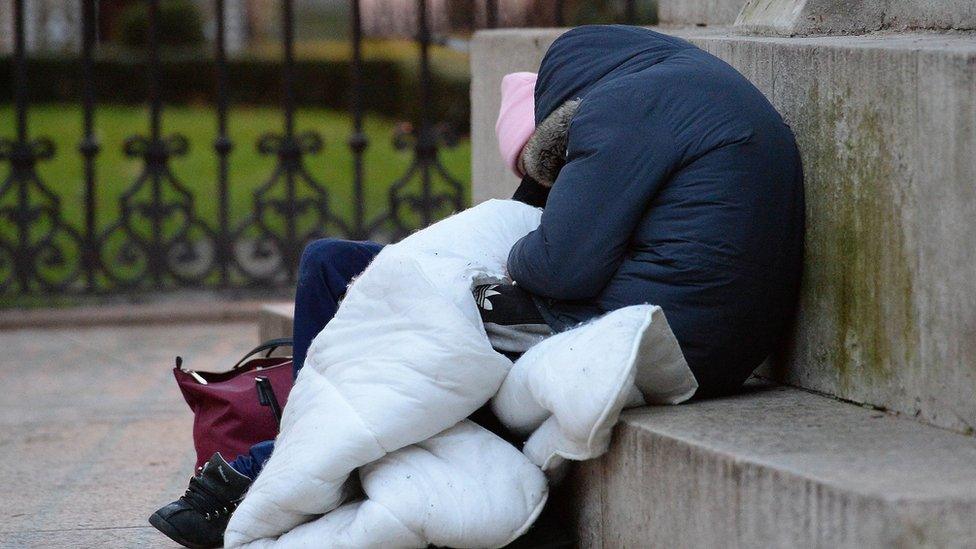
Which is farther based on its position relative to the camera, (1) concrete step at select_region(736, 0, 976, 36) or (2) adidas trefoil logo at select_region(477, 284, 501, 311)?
(1) concrete step at select_region(736, 0, 976, 36)

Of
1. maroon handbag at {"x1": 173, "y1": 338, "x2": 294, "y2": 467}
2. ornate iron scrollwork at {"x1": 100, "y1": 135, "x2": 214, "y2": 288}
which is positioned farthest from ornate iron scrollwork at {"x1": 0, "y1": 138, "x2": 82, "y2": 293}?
maroon handbag at {"x1": 173, "y1": 338, "x2": 294, "y2": 467}

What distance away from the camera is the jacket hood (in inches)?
118

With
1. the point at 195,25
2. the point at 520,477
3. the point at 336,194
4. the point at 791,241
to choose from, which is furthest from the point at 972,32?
the point at 195,25

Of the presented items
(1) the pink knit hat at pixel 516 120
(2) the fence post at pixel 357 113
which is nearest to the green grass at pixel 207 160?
(2) the fence post at pixel 357 113

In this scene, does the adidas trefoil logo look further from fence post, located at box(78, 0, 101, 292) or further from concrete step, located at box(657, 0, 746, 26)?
fence post, located at box(78, 0, 101, 292)

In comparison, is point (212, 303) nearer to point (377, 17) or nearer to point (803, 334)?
point (377, 17)

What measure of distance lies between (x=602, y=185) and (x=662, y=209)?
0.50ft

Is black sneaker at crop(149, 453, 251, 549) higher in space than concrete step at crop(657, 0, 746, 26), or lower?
lower

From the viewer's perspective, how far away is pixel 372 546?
9.16ft

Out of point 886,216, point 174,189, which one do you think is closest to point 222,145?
point 174,189

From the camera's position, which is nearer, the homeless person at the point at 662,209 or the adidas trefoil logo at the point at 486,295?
the homeless person at the point at 662,209

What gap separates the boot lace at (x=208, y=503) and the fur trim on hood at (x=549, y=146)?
1.02 m

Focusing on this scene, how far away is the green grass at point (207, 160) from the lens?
11.8 m

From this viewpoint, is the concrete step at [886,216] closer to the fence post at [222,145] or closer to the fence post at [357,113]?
the fence post at [357,113]
